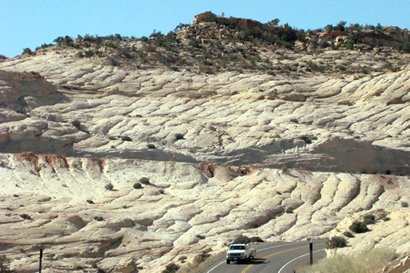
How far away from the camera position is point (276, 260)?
118 ft

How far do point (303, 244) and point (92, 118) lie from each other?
28.1 m

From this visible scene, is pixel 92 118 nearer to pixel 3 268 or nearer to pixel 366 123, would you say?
pixel 366 123

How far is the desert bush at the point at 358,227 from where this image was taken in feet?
104

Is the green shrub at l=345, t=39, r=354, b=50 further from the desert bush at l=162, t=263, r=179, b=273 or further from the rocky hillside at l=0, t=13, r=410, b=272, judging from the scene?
the desert bush at l=162, t=263, r=179, b=273

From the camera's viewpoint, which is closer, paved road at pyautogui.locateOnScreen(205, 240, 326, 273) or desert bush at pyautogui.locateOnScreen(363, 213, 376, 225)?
desert bush at pyautogui.locateOnScreen(363, 213, 376, 225)

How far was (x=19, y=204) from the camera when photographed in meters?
47.7

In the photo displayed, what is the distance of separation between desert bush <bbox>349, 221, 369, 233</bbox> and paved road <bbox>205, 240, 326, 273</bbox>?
2.28m

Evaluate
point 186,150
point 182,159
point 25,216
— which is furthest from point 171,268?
point 186,150

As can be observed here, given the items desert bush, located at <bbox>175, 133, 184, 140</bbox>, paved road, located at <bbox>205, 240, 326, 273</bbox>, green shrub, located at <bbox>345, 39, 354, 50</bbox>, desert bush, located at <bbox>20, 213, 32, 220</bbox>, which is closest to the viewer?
paved road, located at <bbox>205, 240, 326, 273</bbox>

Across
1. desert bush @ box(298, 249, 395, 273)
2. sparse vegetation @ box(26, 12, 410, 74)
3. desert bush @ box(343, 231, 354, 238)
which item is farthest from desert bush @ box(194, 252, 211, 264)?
sparse vegetation @ box(26, 12, 410, 74)

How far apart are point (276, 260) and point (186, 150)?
25.6m

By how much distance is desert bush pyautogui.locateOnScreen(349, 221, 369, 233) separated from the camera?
3183cm

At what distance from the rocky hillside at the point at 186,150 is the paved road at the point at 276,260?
81.2 inches

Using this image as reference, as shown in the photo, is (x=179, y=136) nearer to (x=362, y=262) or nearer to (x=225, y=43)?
(x=225, y=43)
